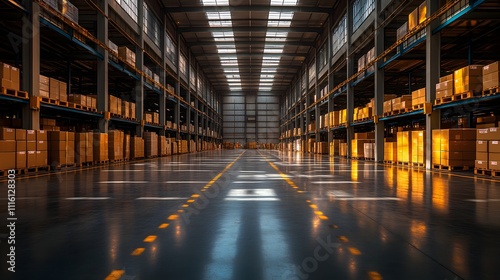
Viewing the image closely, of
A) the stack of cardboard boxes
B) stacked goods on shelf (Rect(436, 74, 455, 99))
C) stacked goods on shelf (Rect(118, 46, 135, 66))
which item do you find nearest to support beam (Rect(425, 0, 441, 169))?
stacked goods on shelf (Rect(436, 74, 455, 99))

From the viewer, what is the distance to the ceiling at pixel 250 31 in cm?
2392

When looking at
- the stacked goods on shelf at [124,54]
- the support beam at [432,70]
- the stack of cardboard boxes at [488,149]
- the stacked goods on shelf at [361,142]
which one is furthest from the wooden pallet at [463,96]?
the stacked goods on shelf at [124,54]

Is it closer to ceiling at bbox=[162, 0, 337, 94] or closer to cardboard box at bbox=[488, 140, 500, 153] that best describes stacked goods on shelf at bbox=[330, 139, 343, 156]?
ceiling at bbox=[162, 0, 337, 94]

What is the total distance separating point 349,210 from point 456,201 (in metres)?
2.13

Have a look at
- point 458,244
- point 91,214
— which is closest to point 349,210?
point 458,244

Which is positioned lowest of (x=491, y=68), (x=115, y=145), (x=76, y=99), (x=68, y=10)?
(x=115, y=145)

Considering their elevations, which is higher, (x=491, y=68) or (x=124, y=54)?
(x=124, y=54)

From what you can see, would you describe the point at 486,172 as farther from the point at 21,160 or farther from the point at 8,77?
the point at 8,77

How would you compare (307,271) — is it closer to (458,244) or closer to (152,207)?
(458,244)

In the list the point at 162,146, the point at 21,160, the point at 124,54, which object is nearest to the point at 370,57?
the point at 124,54

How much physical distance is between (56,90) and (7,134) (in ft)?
11.2

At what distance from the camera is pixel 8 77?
9.54 meters

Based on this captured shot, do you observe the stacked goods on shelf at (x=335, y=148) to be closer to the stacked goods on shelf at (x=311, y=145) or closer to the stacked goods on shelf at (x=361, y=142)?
the stacked goods on shelf at (x=361, y=142)

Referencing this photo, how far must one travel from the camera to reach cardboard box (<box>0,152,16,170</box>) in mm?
8805
